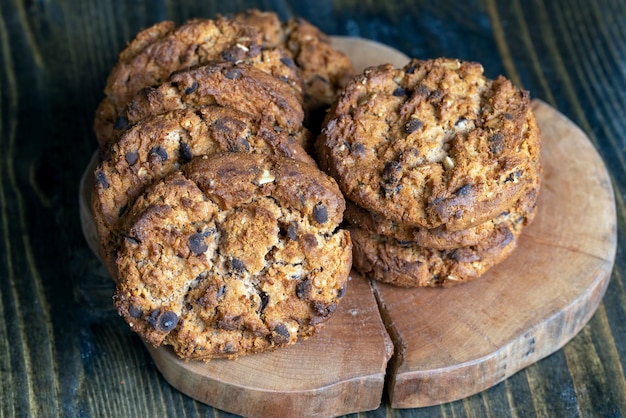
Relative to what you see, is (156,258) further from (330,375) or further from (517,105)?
(517,105)

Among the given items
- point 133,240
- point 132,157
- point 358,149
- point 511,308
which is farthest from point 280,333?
point 511,308

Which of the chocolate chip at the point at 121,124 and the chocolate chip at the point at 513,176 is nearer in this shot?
the chocolate chip at the point at 513,176

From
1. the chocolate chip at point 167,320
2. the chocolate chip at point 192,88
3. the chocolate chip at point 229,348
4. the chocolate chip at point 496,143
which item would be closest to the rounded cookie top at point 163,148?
the chocolate chip at point 192,88

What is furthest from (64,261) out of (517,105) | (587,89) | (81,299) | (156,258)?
(587,89)

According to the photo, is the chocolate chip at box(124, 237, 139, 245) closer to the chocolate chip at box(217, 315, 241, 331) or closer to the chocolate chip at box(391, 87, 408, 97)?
the chocolate chip at box(217, 315, 241, 331)

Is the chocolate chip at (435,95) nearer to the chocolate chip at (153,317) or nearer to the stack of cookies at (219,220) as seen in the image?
the stack of cookies at (219,220)

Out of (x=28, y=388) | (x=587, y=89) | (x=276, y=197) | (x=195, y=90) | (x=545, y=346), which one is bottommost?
(x=28, y=388)
